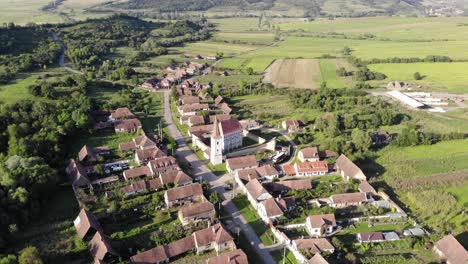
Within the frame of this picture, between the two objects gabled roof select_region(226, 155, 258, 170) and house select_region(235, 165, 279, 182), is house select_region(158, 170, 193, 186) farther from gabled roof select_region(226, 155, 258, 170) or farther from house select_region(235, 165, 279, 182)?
gabled roof select_region(226, 155, 258, 170)

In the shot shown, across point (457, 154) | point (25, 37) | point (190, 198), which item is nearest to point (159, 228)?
point (190, 198)

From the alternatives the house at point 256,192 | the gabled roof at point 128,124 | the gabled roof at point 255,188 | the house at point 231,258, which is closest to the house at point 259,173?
the gabled roof at point 255,188

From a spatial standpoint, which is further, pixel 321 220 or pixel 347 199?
pixel 347 199

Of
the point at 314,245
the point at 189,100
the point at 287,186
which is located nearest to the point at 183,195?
the point at 287,186

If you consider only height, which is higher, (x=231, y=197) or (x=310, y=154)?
(x=310, y=154)

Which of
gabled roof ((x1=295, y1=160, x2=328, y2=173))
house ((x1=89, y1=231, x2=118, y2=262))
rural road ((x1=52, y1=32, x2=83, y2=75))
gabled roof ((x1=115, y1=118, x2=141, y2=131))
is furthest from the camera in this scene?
rural road ((x1=52, y1=32, x2=83, y2=75))

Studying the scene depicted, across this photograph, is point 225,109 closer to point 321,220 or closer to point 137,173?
point 137,173

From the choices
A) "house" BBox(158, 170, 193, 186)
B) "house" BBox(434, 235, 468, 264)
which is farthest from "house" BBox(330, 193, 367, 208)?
"house" BBox(158, 170, 193, 186)

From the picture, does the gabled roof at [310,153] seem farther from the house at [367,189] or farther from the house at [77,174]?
the house at [77,174]
